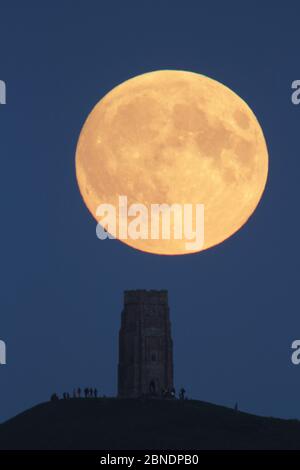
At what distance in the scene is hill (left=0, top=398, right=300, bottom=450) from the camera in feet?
616

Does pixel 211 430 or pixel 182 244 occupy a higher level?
pixel 182 244

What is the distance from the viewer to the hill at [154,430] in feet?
616

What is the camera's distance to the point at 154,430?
191750 mm

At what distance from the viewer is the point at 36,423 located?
654 feet

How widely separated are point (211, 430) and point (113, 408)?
501 inches

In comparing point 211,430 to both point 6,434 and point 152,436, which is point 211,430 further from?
point 6,434

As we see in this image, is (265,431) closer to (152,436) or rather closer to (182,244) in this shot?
(152,436)
